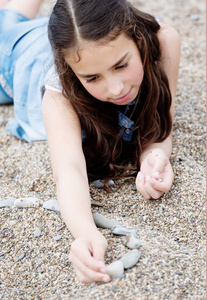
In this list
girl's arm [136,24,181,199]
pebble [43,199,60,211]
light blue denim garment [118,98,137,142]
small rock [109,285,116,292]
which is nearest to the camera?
small rock [109,285,116,292]

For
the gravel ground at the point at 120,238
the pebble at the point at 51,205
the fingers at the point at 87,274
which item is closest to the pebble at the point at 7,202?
the gravel ground at the point at 120,238

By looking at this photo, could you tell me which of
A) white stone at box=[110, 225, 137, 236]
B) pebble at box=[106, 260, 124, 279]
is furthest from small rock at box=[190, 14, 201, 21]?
pebble at box=[106, 260, 124, 279]

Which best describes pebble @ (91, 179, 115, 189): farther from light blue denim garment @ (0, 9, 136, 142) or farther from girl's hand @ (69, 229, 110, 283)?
light blue denim garment @ (0, 9, 136, 142)

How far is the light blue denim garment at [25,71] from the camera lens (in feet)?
11.9

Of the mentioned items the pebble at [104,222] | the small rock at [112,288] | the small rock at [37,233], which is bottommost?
the small rock at [37,233]

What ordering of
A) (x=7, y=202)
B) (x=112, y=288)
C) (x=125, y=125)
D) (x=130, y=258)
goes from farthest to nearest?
1. (x=125, y=125)
2. (x=7, y=202)
3. (x=130, y=258)
4. (x=112, y=288)

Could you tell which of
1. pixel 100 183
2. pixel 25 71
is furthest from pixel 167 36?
pixel 25 71

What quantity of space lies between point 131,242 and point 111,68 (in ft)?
2.98

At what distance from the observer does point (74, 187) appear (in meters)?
2.42

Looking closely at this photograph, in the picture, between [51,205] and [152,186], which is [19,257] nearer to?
[51,205]

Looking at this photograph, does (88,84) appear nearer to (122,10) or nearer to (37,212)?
(122,10)

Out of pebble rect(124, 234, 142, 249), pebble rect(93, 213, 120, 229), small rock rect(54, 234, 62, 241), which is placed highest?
pebble rect(124, 234, 142, 249)

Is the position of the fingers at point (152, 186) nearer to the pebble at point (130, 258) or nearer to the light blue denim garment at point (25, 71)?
the pebble at point (130, 258)

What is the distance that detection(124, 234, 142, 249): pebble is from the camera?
2.16 meters
